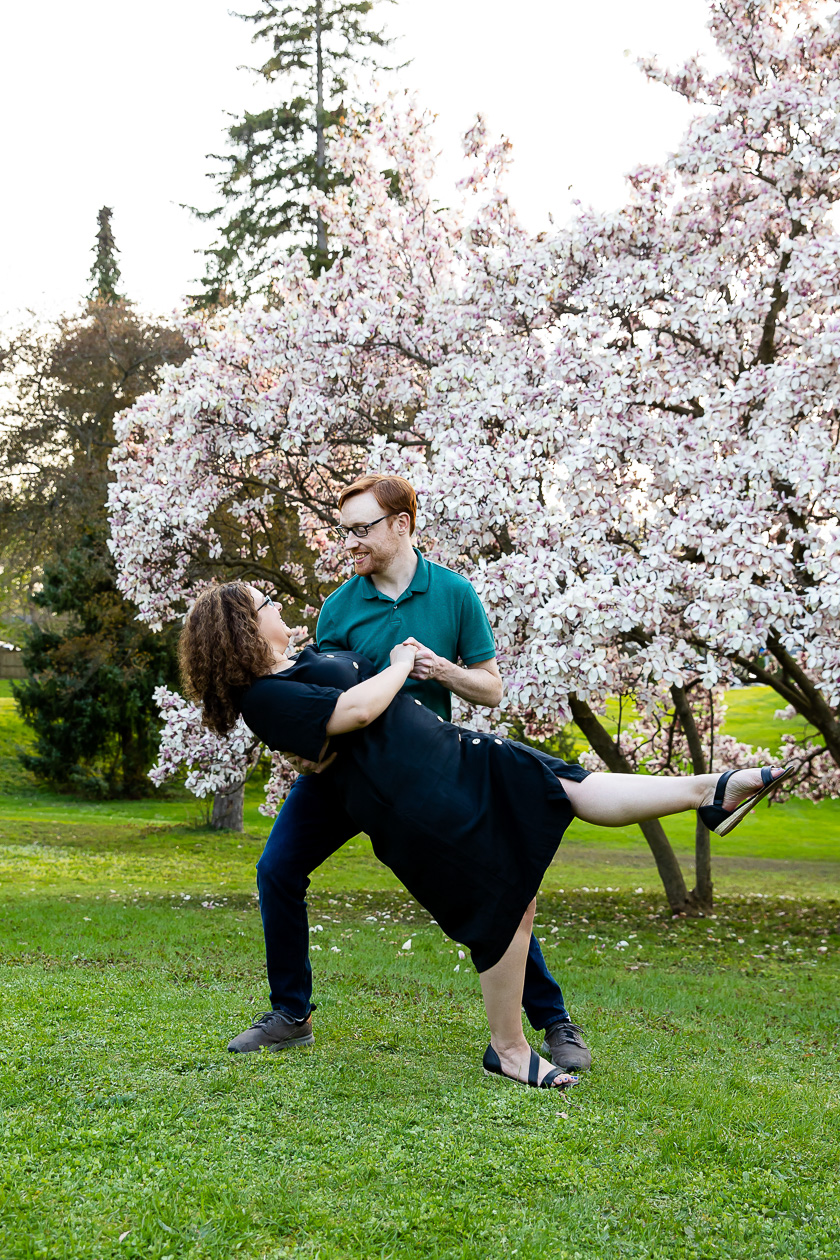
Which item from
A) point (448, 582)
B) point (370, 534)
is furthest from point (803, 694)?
point (370, 534)

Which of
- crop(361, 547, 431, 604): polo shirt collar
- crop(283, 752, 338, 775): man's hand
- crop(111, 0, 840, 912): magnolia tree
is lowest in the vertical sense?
crop(283, 752, 338, 775): man's hand

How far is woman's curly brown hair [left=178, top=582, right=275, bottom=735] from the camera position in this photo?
12.7 feet

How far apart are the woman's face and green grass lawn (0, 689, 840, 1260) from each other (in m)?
1.50

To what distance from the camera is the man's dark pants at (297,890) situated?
416 centimetres

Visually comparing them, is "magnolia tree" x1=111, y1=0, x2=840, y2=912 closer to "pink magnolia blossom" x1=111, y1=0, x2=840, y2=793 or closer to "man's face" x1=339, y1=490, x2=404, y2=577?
"pink magnolia blossom" x1=111, y1=0, x2=840, y2=793

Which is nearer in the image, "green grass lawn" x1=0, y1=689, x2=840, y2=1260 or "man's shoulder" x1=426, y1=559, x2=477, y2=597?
"green grass lawn" x1=0, y1=689, x2=840, y2=1260

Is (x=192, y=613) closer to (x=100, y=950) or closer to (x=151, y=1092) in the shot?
(x=151, y=1092)

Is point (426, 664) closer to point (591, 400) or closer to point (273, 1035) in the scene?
point (273, 1035)

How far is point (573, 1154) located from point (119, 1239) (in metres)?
1.26

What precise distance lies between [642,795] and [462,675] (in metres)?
0.81

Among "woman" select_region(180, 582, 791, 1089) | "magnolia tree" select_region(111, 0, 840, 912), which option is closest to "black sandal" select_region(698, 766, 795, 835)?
"woman" select_region(180, 582, 791, 1089)

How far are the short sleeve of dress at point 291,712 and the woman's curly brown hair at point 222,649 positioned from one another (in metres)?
0.08

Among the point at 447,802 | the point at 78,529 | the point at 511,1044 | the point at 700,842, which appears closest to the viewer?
the point at 447,802

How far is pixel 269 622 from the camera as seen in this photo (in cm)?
402
